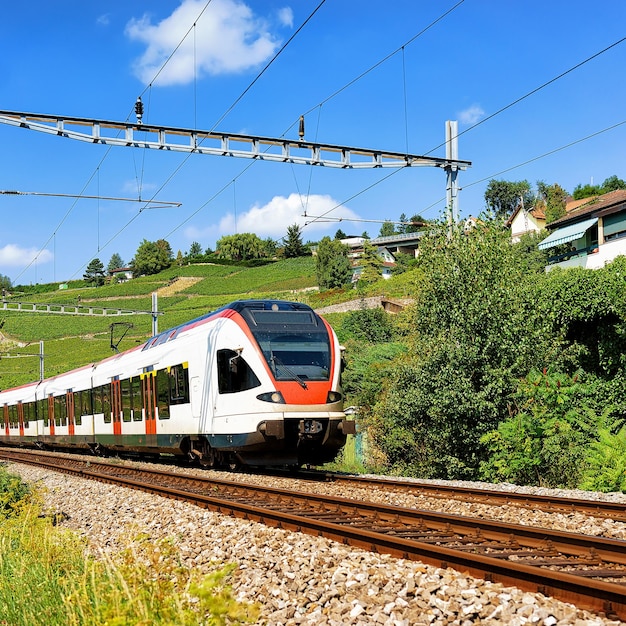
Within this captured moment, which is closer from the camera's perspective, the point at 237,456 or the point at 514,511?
the point at 514,511

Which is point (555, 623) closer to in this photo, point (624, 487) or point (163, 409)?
point (624, 487)

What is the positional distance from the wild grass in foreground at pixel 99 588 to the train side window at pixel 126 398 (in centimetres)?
1326

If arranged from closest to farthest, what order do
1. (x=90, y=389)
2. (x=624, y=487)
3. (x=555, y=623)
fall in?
(x=555, y=623) < (x=624, y=487) < (x=90, y=389)

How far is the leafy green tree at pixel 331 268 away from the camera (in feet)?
308

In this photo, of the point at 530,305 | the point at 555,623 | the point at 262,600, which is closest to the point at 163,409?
the point at 530,305

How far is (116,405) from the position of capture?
79.1 feet

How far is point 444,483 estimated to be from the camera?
46.4ft

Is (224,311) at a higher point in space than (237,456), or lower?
higher

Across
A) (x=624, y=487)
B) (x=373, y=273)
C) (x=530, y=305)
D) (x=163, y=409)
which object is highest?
(x=373, y=273)

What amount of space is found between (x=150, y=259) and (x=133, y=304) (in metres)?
41.8

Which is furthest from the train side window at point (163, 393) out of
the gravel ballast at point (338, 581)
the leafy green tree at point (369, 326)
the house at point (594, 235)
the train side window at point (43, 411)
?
the leafy green tree at point (369, 326)

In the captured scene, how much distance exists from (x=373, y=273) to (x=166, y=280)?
36392 millimetres

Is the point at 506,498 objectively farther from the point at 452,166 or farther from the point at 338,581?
the point at 452,166

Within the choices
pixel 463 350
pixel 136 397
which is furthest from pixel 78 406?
pixel 463 350
